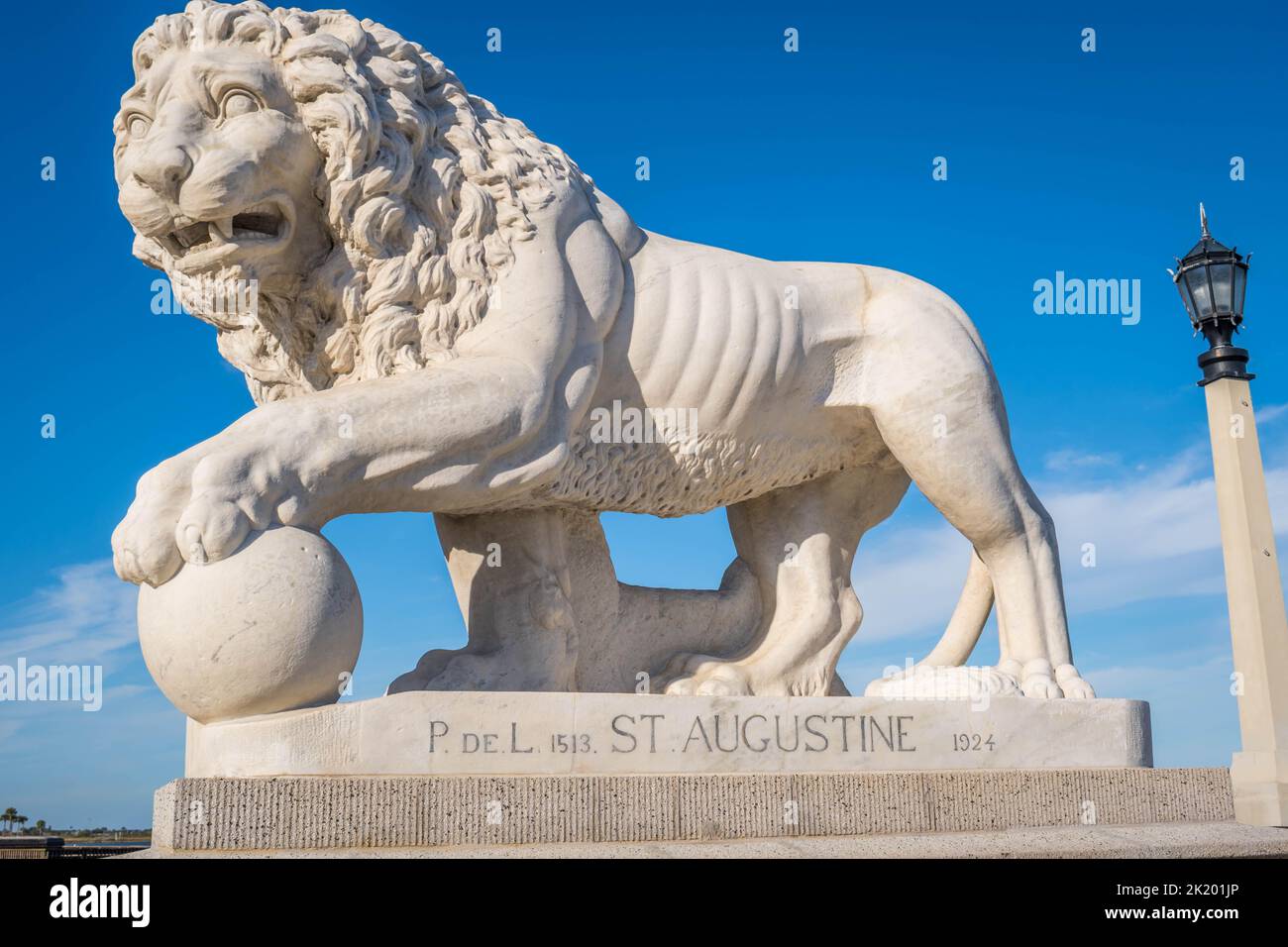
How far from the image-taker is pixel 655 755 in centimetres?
404

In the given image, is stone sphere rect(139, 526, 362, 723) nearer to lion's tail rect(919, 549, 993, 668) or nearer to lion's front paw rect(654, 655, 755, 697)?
lion's front paw rect(654, 655, 755, 697)

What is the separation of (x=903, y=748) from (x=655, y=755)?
90cm

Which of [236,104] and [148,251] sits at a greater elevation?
[236,104]

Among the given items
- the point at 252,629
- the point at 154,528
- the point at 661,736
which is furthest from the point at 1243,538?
the point at 154,528

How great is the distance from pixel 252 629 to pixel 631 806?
1198mm

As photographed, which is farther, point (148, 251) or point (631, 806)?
point (148, 251)

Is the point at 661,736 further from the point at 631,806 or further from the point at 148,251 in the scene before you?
the point at 148,251

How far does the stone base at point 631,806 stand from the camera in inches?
134

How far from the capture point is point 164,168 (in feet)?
13.1

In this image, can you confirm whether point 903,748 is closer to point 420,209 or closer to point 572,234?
point 572,234

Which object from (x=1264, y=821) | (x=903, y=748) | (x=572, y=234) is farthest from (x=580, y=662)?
(x=1264, y=821)

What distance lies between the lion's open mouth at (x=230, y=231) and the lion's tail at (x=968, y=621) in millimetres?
3073

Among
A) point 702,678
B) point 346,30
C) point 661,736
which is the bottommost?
point 661,736

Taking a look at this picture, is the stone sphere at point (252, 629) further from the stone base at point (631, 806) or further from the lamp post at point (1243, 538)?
the lamp post at point (1243, 538)
